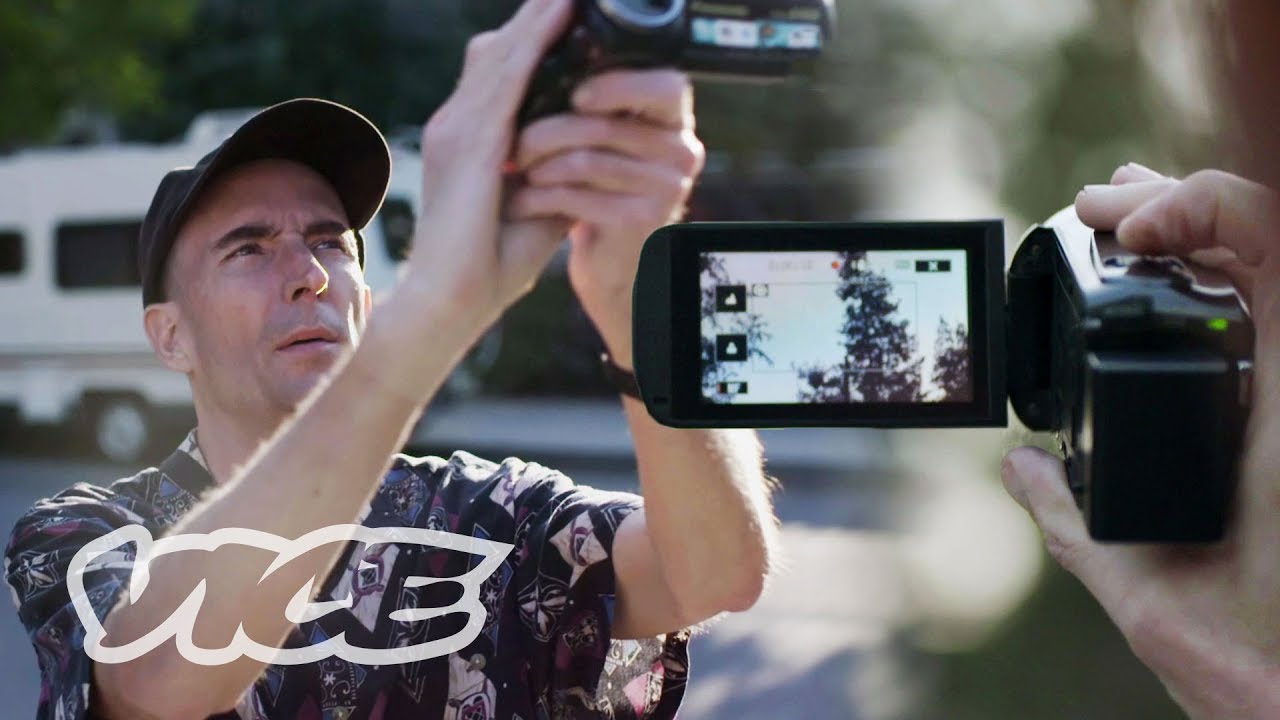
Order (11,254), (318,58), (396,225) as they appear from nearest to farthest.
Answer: (396,225) < (318,58) < (11,254)

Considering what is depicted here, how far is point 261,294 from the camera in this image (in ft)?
4.18

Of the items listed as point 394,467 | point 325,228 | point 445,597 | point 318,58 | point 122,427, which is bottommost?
point 122,427

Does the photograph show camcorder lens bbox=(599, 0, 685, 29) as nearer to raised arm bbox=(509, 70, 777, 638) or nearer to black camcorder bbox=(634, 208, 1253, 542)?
raised arm bbox=(509, 70, 777, 638)

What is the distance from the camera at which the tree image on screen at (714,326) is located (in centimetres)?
91

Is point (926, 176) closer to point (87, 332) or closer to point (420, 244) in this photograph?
point (420, 244)

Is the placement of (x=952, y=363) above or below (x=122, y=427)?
above

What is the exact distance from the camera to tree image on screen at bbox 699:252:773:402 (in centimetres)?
91

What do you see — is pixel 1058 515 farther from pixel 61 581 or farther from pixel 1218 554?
pixel 61 581

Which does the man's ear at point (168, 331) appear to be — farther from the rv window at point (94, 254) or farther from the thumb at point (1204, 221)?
the rv window at point (94, 254)

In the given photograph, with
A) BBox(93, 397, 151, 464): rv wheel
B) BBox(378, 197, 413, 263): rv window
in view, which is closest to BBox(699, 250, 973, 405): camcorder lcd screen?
BBox(378, 197, 413, 263): rv window

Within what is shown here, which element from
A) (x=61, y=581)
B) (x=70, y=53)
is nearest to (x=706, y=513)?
(x=61, y=581)

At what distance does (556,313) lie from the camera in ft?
20.7

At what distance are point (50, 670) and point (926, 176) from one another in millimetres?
2535

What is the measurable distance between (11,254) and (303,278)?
5.67m
